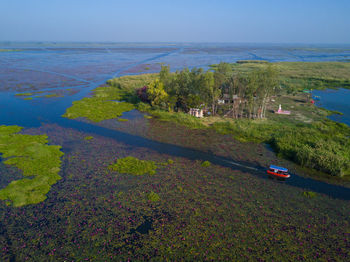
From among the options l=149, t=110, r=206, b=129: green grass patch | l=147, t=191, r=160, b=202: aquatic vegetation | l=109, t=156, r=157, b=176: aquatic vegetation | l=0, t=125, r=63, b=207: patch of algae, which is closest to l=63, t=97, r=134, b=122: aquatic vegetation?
l=149, t=110, r=206, b=129: green grass patch

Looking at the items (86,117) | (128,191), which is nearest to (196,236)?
(128,191)

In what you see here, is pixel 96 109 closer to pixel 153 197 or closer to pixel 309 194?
pixel 153 197

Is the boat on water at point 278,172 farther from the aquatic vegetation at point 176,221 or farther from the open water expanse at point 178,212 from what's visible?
the aquatic vegetation at point 176,221

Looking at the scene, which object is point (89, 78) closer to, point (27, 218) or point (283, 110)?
point (283, 110)

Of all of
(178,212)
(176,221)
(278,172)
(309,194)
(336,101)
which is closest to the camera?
(176,221)

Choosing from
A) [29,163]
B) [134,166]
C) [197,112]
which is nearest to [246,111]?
[197,112]
